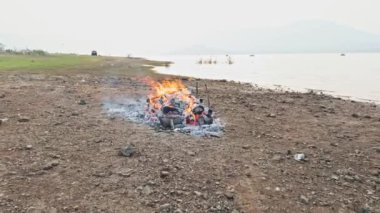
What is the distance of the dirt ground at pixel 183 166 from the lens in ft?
24.7

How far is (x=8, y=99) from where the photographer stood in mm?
17297

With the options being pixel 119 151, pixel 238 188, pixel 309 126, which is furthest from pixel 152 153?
pixel 309 126

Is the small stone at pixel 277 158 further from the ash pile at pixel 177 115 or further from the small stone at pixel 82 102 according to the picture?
the small stone at pixel 82 102

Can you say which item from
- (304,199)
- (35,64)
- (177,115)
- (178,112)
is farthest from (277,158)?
(35,64)

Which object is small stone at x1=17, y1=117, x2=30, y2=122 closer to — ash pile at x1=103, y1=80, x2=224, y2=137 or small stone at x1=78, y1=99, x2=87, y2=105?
ash pile at x1=103, y1=80, x2=224, y2=137

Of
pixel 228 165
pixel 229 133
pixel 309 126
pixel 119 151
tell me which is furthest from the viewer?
pixel 309 126

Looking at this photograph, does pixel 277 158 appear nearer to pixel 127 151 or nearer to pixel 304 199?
pixel 304 199

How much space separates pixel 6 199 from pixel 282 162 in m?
6.46

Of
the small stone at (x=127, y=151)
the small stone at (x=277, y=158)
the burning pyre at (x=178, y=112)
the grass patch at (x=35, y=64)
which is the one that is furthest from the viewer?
the grass patch at (x=35, y=64)

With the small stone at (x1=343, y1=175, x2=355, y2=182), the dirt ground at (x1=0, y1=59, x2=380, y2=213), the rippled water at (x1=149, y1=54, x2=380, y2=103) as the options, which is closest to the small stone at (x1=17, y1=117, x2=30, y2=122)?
the dirt ground at (x1=0, y1=59, x2=380, y2=213)

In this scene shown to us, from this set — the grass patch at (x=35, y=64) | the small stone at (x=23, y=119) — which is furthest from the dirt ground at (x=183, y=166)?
the grass patch at (x=35, y=64)

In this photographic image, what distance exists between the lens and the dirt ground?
7535 millimetres

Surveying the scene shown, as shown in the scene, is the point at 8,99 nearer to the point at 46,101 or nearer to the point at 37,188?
the point at 46,101

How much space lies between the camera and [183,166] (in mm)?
9281
